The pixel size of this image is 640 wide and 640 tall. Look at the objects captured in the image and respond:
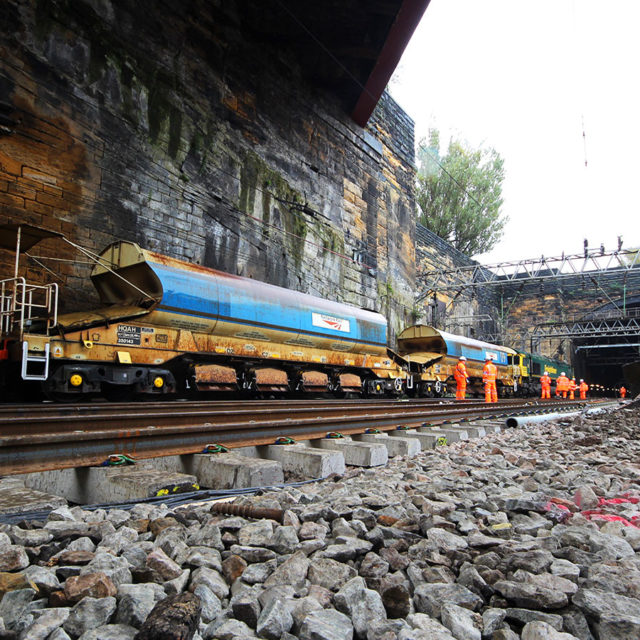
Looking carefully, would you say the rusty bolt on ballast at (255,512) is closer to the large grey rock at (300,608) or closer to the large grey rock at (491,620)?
the large grey rock at (300,608)

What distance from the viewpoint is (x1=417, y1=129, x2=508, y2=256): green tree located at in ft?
127

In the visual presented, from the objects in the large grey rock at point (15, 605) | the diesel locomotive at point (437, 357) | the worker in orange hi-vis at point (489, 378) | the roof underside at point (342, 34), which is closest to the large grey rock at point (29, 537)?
the large grey rock at point (15, 605)

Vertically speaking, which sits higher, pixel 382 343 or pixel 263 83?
pixel 263 83

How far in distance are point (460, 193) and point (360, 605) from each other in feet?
133

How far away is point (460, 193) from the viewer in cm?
3875

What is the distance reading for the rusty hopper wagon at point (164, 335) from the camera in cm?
742

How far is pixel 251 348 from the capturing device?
10438 mm

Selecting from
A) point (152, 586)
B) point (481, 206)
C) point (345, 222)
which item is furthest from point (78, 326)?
point (481, 206)

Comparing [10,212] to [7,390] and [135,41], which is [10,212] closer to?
[7,390]

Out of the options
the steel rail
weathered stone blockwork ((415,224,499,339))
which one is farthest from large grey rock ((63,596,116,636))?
weathered stone blockwork ((415,224,499,339))

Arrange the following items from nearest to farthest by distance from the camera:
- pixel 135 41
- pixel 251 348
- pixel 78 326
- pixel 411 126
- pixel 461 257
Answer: pixel 78 326
pixel 251 348
pixel 135 41
pixel 411 126
pixel 461 257

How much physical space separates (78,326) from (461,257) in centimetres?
2942

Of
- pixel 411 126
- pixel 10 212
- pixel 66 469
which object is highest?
pixel 411 126

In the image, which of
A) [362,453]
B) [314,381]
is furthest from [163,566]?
[314,381]
